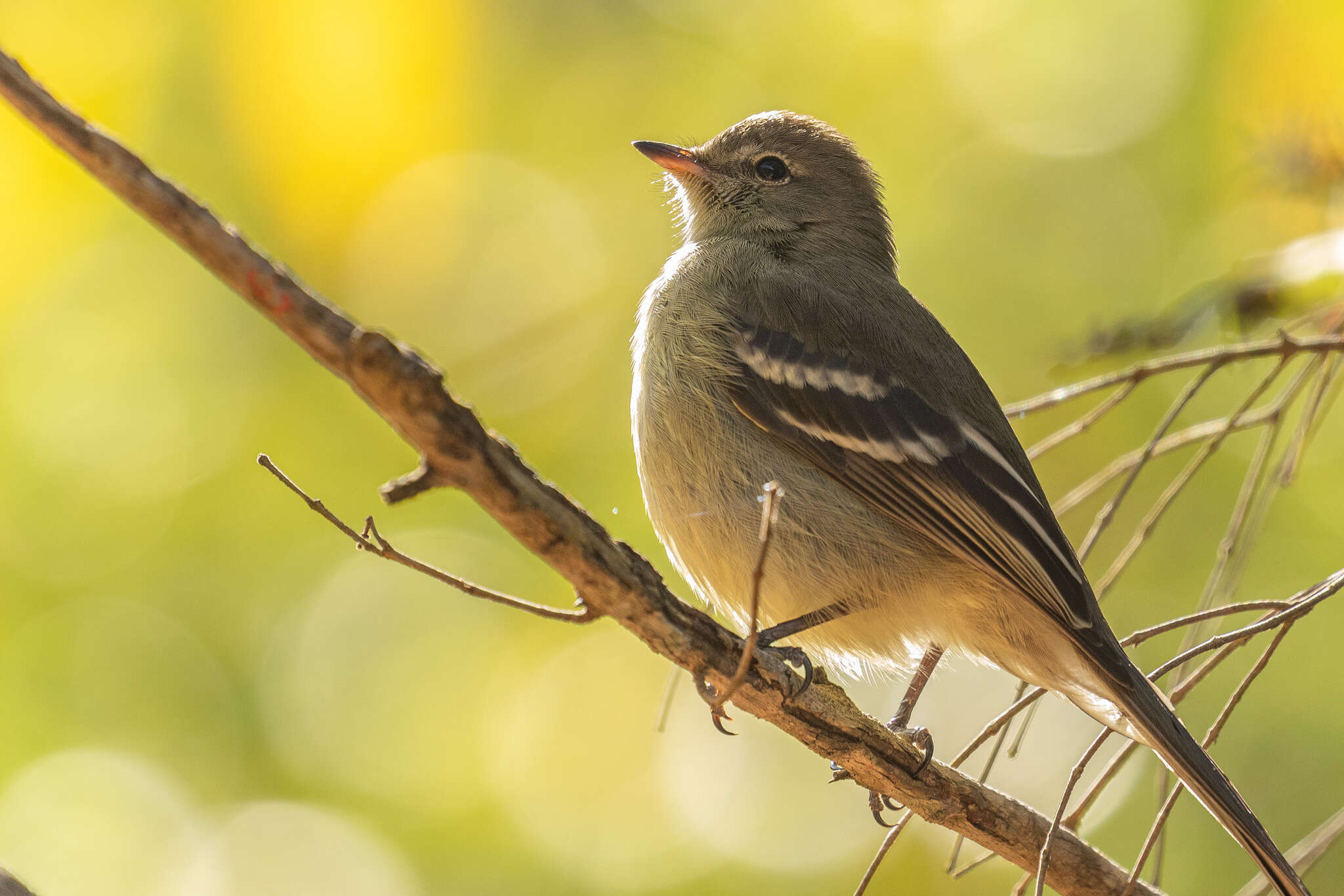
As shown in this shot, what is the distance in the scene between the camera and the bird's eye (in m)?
5.11

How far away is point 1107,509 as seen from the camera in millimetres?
3164

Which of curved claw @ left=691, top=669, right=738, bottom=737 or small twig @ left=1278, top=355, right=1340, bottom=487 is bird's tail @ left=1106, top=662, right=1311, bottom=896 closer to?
small twig @ left=1278, top=355, right=1340, bottom=487

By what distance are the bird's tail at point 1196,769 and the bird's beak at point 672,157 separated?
2863 millimetres

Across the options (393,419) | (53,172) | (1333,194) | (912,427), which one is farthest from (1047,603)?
(53,172)

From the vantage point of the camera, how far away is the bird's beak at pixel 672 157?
5117 mm

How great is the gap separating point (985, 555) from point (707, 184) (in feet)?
7.78

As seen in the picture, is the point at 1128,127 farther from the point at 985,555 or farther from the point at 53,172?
the point at 53,172

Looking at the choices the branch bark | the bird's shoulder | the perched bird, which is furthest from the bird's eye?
the branch bark

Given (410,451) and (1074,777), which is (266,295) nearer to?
(1074,777)

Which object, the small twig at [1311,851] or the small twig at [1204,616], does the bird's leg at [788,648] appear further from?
the small twig at [1311,851]

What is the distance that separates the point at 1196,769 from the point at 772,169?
10.1 ft

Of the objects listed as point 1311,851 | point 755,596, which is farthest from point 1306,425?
point 755,596

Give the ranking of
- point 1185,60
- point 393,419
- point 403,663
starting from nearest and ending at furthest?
point 393,419, point 403,663, point 1185,60

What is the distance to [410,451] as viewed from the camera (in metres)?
6.20
